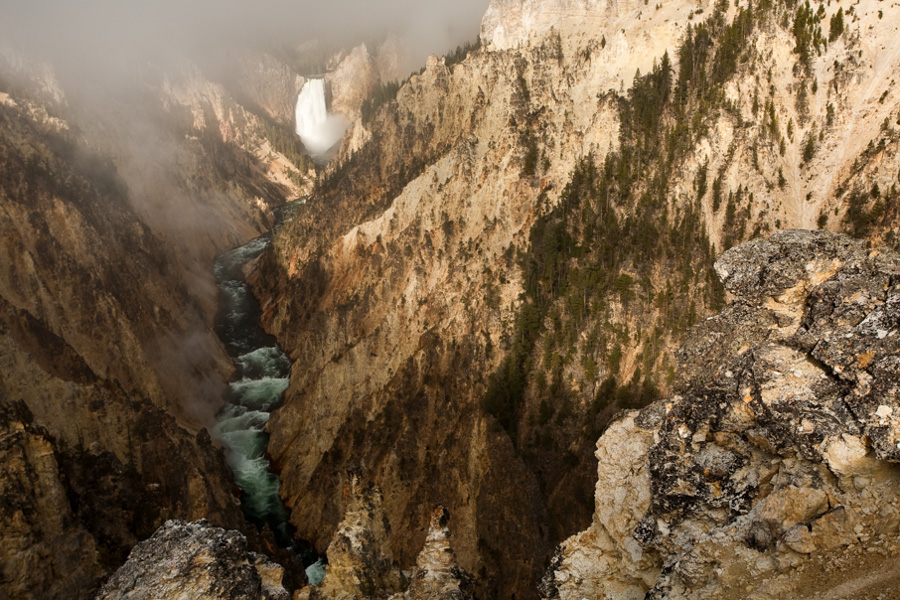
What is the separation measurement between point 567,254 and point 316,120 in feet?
266

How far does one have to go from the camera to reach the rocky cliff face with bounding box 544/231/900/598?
6.49m

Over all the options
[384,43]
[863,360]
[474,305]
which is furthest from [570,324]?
[384,43]

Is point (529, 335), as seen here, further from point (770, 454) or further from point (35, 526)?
point (770, 454)

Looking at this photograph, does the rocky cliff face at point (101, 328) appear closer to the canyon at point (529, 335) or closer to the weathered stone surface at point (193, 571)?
the canyon at point (529, 335)

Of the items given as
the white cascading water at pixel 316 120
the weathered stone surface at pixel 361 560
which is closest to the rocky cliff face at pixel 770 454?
the weathered stone surface at pixel 361 560

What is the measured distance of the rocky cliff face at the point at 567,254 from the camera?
2586 centimetres

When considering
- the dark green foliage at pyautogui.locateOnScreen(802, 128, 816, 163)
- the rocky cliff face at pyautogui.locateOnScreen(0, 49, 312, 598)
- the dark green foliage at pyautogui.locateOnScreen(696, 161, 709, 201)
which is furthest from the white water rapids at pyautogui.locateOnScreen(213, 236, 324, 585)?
the dark green foliage at pyautogui.locateOnScreen(802, 128, 816, 163)

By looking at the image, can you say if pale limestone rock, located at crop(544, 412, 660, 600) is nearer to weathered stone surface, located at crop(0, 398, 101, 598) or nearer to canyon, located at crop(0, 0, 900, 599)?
canyon, located at crop(0, 0, 900, 599)

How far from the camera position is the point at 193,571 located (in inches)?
396

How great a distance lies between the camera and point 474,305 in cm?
3025

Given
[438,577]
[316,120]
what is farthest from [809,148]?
[316,120]

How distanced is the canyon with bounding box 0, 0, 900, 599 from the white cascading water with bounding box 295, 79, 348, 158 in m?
48.7

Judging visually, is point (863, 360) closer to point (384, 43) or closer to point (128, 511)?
point (128, 511)

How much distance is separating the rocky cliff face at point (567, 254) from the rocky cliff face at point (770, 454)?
14733 mm
